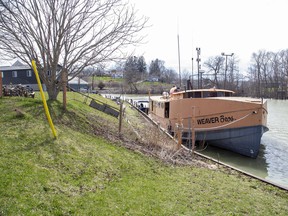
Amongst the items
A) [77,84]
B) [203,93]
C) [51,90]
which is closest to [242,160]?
[203,93]

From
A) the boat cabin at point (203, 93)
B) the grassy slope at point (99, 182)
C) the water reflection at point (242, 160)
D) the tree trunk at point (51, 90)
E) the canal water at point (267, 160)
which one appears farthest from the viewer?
the boat cabin at point (203, 93)

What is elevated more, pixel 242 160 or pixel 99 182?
pixel 99 182

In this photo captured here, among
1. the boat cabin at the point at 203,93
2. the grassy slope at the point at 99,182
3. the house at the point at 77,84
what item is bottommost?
the grassy slope at the point at 99,182

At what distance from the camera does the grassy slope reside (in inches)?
193

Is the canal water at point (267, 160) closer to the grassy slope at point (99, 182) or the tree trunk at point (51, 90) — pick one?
the grassy slope at point (99, 182)

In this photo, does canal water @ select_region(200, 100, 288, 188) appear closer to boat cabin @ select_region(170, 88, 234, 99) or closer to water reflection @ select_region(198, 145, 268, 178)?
water reflection @ select_region(198, 145, 268, 178)

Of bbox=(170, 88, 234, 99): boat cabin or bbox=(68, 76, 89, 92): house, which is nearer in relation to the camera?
bbox=(170, 88, 234, 99): boat cabin

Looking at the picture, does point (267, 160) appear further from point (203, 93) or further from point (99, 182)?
point (99, 182)

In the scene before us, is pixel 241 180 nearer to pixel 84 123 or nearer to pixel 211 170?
pixel 211 170

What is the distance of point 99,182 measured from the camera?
611 centimetres

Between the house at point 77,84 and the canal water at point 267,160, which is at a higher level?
the house at point 77,84

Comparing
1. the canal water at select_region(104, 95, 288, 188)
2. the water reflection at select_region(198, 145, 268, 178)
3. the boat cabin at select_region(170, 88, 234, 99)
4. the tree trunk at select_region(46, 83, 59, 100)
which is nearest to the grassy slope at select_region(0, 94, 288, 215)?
the canal water at select_region(104, 95, 288, 188)

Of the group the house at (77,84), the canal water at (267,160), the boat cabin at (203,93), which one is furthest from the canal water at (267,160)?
the house at (77,84)

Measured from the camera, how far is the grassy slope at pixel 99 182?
489 cm
